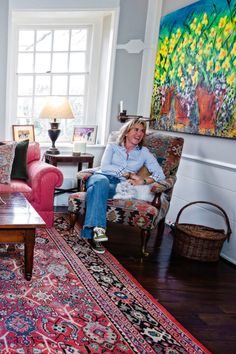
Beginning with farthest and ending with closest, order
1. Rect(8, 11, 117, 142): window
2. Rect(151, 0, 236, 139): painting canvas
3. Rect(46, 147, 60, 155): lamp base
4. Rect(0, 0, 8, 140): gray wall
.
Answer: Rect(8, 11, 117, 142): window < Rect(46, 147, 60, 155): lamp base < Rect(0, 0, 8, 140): gray wall < Rect(151, 0, 236, 139): painting canvas

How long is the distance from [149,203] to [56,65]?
2319mm

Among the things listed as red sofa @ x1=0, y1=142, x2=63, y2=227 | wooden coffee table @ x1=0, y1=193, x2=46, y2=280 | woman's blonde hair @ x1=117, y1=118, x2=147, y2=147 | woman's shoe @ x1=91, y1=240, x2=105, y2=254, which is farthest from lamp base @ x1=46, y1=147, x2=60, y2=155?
wooden coffee table @ x1=0, y1=193, x2=46, y2=280

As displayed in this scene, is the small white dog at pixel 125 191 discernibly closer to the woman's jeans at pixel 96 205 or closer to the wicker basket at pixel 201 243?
the woman's jeans at pixel 96 205

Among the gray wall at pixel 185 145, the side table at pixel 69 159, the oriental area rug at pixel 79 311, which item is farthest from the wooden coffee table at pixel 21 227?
the gray wall at pixel 185 145

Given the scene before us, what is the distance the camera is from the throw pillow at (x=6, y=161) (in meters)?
3.27

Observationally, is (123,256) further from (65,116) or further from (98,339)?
(65,116)

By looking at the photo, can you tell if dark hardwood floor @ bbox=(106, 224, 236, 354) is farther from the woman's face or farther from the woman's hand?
the woman's face

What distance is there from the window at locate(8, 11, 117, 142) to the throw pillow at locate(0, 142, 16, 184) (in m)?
0.94

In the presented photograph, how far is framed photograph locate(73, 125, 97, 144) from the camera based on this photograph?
4.34 m

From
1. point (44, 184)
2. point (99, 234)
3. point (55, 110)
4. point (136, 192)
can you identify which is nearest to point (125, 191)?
point (136, 192)

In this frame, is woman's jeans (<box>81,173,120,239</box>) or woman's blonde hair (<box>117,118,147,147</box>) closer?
woman's jeans (<box>81,173,120,239</box>)

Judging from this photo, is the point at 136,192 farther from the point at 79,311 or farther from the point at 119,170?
the point at 79,311

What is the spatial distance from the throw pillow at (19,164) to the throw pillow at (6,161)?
128mm

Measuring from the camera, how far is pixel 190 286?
8.23 feet
